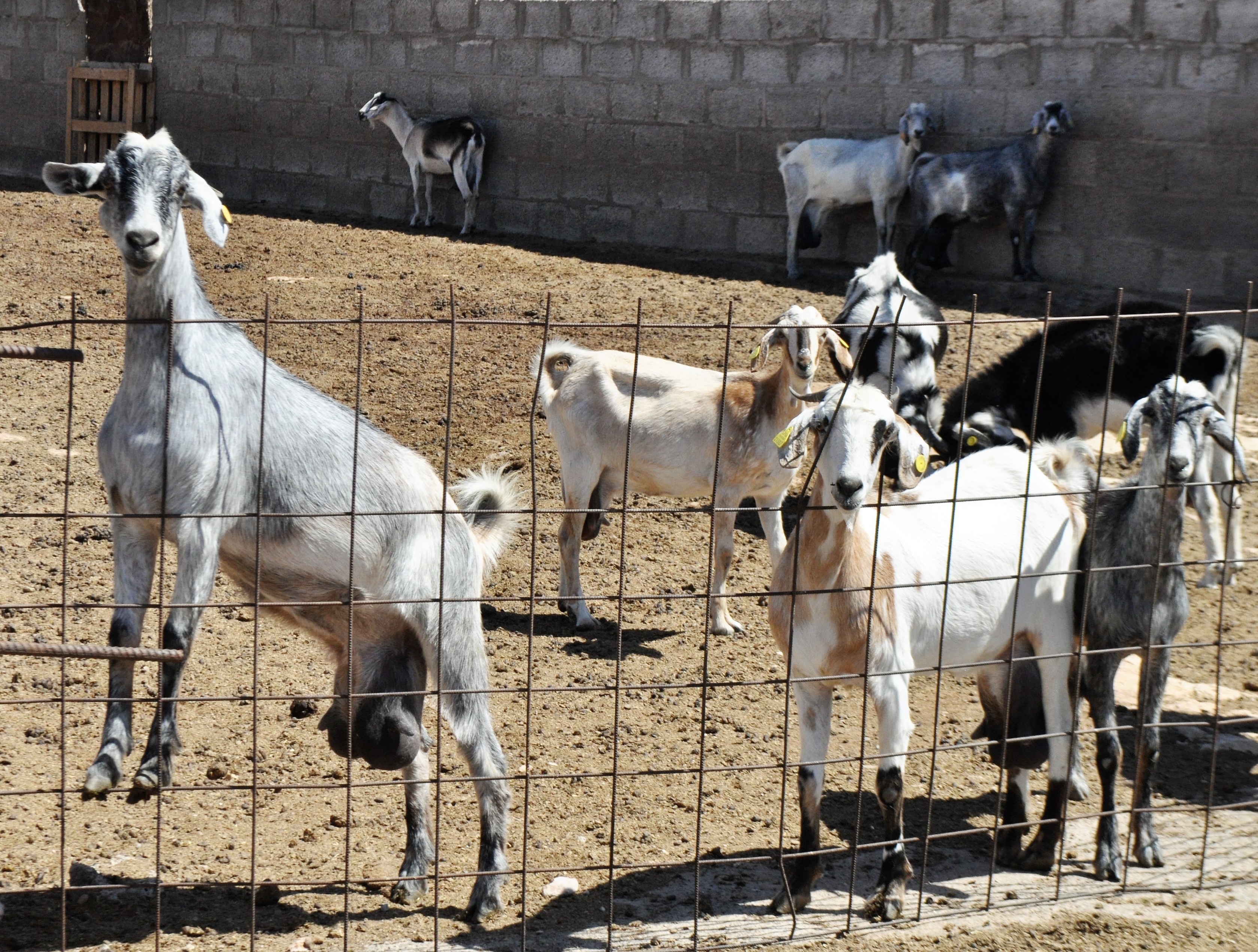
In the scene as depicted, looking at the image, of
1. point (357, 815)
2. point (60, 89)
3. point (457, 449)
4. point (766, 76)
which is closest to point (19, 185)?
point (60, 89)

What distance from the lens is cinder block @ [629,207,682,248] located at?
1415 centimetres

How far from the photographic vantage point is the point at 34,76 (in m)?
17.4

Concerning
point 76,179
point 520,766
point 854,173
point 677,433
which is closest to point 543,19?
point 854,173

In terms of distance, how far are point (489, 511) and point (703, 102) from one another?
31.3ft

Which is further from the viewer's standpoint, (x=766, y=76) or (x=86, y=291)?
(x=766, y=76)

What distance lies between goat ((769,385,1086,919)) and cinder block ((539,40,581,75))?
1029 cm

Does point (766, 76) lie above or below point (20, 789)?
above

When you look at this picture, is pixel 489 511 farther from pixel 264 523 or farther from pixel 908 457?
pixel 908 457

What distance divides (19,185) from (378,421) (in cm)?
1045

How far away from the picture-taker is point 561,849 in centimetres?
484

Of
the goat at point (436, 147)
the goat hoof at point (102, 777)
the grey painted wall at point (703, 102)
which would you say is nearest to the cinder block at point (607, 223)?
the grey painted wall at point (703, 102)

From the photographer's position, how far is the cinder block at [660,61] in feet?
45.3

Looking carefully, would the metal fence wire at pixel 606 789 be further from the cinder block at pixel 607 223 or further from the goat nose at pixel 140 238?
the cinder block at pixel 607 223

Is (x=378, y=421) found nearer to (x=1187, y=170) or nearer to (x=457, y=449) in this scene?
(x=457, y=449)
